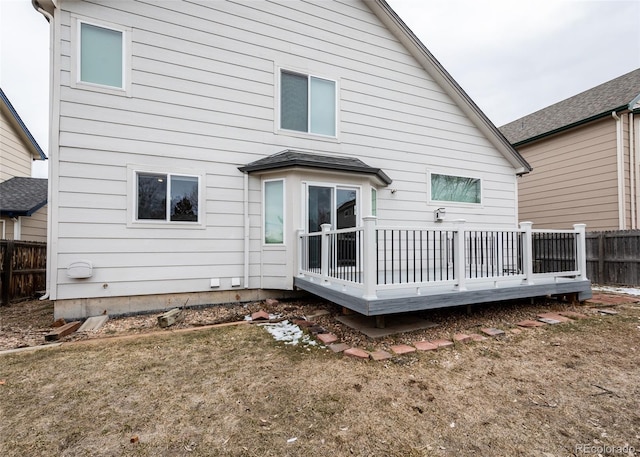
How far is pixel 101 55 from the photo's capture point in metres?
5.08

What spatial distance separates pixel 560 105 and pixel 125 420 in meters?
16.8

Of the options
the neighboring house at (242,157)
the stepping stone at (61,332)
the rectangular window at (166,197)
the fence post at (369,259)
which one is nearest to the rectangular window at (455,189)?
the neighboring house at (242,157)

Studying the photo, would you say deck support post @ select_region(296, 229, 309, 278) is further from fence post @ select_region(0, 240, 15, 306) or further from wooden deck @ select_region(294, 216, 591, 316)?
fence post @ select_region(0, 240, 15, 306)

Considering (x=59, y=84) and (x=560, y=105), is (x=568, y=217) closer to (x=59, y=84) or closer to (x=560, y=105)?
(x=560, y=105)

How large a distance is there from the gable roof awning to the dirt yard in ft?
10.3

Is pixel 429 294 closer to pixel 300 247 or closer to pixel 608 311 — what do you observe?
pixel 300 247

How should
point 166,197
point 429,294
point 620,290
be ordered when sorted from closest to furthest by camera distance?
point 429,294 → point 166,197 → point 620,290

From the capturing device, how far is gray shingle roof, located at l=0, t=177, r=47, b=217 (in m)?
8.25

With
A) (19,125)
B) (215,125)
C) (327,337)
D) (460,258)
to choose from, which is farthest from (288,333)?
(19,125)

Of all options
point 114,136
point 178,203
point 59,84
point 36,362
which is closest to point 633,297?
point 178,203

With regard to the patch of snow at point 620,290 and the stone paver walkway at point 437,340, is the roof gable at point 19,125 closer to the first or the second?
the stone paver walkway at point 437,340

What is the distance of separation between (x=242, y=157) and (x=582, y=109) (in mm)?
12244

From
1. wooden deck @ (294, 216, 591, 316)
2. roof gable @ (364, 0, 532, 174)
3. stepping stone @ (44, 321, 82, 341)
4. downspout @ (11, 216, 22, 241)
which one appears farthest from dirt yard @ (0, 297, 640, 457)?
downspout @ (11, 216, 22, 241)

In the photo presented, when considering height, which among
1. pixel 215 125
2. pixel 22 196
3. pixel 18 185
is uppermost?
pixel 215 125
